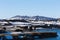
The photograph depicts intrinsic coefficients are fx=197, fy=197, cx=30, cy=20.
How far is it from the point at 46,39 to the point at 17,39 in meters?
4.55

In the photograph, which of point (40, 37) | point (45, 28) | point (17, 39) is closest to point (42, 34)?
point (40, 37)

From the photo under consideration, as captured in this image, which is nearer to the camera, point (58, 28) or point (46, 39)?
point (46, 39)

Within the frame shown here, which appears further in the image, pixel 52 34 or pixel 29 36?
pixel 52 34

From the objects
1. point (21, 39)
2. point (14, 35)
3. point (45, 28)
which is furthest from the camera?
point (45, 28)

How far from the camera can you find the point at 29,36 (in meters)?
26.3

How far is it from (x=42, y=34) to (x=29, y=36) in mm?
2547

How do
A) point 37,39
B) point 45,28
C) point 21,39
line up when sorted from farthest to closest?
1. point 45,28
2. point 37,39
3. point 21,39

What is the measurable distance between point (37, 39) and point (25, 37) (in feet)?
11.9

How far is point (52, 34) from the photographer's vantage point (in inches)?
1152

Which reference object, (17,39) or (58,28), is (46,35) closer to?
(17,39)

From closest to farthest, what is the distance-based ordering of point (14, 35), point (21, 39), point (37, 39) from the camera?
point (14, 35) < point (21, 39) < point (37, 39)

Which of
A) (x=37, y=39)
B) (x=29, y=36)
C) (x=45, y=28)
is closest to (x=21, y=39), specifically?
(x=29, y=36)

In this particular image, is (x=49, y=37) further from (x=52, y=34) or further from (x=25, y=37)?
(x=25, y=37)

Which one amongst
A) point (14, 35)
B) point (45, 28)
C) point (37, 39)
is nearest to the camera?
point (14, 35)
